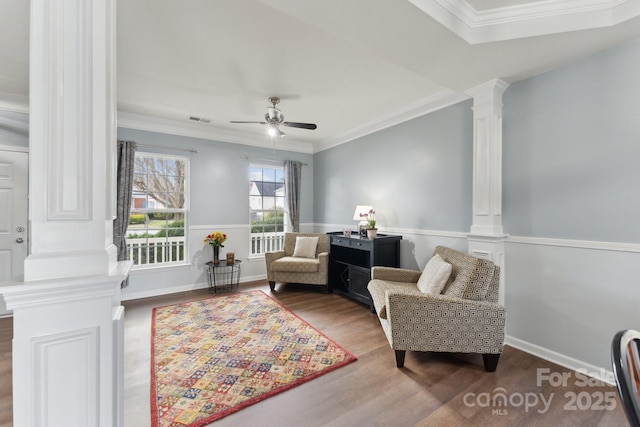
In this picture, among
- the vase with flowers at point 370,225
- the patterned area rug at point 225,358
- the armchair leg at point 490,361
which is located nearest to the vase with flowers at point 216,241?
the patterned area rug at point 225,358

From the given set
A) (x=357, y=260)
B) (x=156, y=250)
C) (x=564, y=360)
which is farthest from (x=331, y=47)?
(x=156, y=250)

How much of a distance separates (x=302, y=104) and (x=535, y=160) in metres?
2.64

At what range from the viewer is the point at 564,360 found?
2.28 m

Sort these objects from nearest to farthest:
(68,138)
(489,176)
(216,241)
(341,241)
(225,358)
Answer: (68,138), (225,358), (489,176), (341,241), (216,241)

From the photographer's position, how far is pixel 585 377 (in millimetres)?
2123

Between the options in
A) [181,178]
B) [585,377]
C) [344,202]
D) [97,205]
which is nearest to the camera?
[97,205]

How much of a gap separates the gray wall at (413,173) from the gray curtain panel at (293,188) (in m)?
0.75

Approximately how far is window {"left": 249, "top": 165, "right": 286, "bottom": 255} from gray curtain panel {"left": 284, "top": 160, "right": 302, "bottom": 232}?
0.55 feet

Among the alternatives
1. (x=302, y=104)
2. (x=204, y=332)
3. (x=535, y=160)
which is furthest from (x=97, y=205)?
(x=535, y=160)

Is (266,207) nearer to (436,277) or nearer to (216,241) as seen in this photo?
(216,241)

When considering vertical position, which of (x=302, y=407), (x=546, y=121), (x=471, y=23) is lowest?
(x=302, y=407)

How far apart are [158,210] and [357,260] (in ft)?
10.5

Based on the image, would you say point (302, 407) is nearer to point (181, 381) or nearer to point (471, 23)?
point (181, 381)

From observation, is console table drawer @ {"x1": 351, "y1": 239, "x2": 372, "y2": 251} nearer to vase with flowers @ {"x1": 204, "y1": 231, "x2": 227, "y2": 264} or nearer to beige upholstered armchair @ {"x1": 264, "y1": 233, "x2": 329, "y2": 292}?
beige upholstered armchair @ {"x1": 264, "y1": 233, "x2": 329, "y2": 292}
